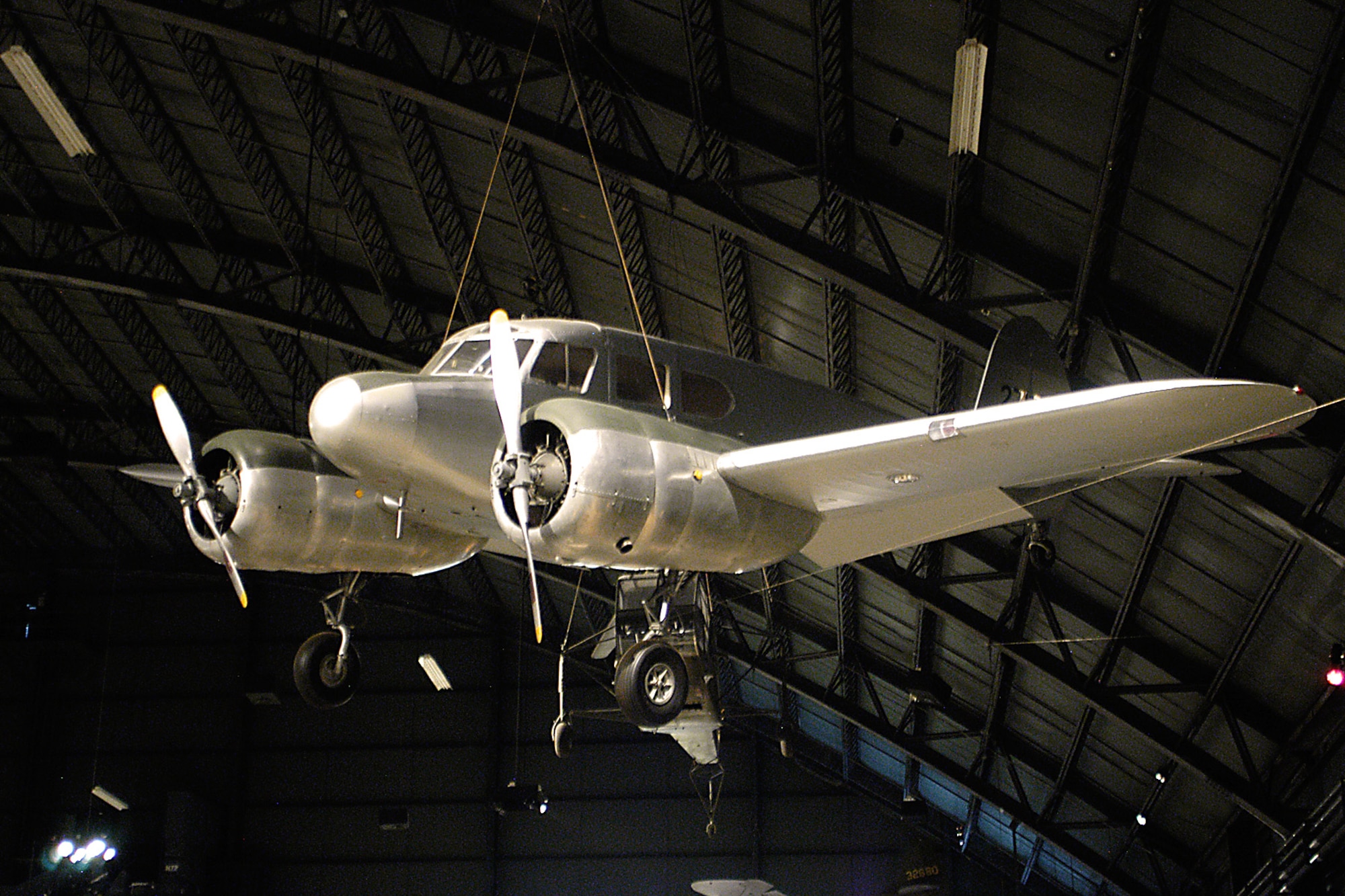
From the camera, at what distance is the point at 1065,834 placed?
27.0 m

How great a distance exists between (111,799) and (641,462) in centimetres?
3089

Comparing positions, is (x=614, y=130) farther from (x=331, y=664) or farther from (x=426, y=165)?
(x=331, y=664)

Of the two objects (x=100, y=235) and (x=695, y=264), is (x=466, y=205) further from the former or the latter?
(x=100, y=235)

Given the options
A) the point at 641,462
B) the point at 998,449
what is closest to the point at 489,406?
the point at 641,462

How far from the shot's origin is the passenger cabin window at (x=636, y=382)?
12102 mm

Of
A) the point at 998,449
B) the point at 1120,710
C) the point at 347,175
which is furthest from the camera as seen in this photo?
the point at 347,175

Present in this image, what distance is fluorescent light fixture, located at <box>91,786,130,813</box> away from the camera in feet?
116

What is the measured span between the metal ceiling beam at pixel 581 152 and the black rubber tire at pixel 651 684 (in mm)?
5706

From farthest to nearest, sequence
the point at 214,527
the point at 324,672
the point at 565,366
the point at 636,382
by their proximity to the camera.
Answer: the point at 324,672, the point at 214,527, the point at 636,382, the point at 565,366

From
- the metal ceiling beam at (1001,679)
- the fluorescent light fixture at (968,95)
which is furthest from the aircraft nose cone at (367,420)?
the metal ceiling beam at (1001,679)

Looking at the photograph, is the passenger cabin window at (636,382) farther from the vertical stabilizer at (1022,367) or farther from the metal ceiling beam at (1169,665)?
the metal ceiling beam at (1169,665)

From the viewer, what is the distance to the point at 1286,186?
12.1 meters

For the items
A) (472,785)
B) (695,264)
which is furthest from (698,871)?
(695,264)

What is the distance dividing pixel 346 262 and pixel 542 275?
5.27 meters
